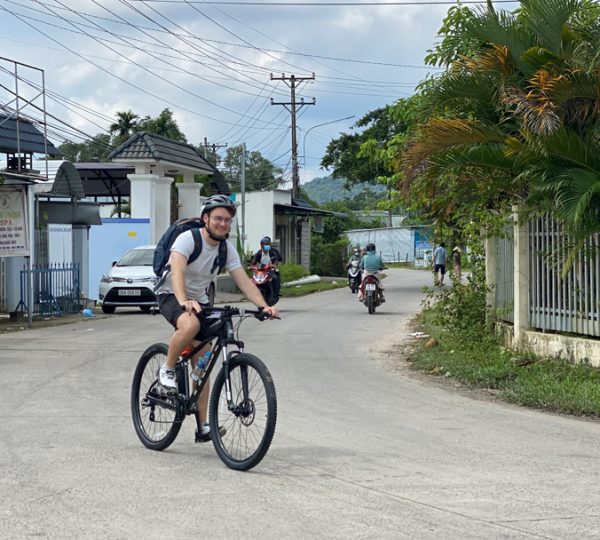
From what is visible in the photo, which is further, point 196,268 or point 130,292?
point 130,292

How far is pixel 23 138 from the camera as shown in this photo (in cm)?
2155

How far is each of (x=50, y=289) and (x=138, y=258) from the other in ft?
9.92

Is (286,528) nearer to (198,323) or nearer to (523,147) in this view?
(198,323)

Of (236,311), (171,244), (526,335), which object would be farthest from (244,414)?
(526,335)

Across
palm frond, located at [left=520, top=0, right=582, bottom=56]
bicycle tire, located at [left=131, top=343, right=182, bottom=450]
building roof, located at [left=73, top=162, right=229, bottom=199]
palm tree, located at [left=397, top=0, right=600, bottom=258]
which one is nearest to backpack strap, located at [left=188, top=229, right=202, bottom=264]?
bicycle tire, located at [left=131, top=343, right=182, bottom=450]

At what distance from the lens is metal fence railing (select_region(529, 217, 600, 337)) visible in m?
11.9

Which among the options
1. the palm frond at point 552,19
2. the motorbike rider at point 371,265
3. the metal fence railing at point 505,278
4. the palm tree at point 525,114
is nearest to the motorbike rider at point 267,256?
the motorbike rider at point 371,265

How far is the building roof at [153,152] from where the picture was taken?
1196 inches

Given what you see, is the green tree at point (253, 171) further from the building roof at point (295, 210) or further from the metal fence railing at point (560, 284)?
the metal fence railing at point (560, 284)

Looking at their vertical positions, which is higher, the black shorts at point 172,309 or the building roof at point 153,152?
the building roof at point 153,152

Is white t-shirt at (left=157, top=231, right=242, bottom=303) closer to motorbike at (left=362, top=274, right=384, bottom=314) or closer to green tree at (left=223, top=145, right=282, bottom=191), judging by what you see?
motorbike at (left=362, top=274, right=384, bottom=314)

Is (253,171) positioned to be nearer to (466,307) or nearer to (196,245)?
(466,307)

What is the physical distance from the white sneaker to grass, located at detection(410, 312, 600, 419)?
438 centimetres

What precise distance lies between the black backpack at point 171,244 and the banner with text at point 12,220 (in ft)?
43.6
